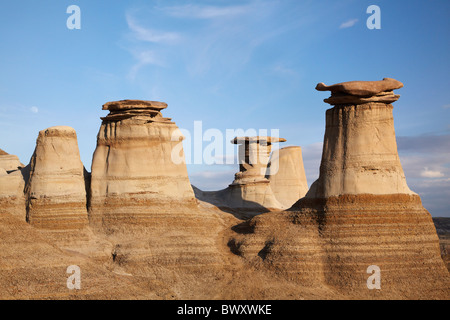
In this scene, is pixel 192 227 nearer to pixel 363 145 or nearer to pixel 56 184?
pixel 56 184

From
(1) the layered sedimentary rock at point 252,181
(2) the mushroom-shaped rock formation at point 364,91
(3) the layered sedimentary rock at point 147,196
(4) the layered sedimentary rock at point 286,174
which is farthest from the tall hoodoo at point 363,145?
(4) the layered sedimentary rock at point 286,174

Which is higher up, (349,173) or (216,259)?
(349,173)

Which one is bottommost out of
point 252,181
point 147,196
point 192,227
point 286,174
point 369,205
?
point 192,227

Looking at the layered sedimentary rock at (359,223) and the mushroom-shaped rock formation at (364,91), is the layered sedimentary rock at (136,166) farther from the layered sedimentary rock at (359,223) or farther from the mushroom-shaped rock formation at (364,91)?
the mushroom-shaped rock formation at (364,91)

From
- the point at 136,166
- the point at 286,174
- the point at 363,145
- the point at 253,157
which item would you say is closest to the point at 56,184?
the point at 136,166
